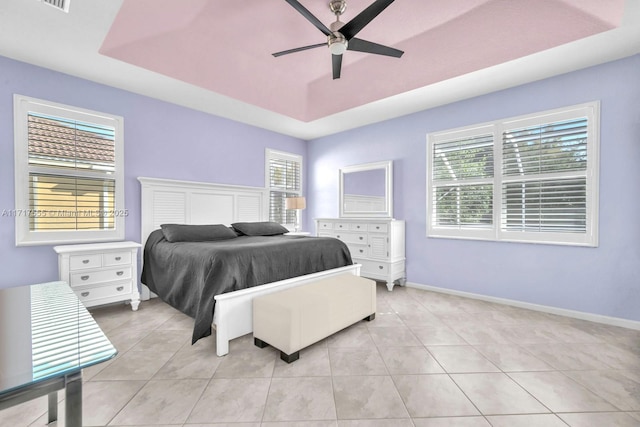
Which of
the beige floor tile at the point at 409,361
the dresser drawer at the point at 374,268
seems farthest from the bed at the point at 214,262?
the beige floor tile at the point at 409,361

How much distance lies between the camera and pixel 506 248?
130 inches

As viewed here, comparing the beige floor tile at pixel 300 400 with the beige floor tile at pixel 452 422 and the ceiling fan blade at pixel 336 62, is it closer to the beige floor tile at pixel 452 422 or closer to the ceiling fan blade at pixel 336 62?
the beige floor tile at pixel 452 422

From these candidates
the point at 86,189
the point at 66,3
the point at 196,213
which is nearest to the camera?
the point at 66,3

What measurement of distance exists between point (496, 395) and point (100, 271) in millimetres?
3484

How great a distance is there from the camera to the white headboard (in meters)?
3.53

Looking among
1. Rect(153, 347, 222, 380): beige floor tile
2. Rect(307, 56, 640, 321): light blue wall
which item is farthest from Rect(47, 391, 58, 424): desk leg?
Rect(307, 56, 640, 321): light blue wall

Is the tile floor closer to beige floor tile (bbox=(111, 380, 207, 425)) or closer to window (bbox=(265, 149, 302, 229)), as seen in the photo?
beige floor tile (bbox=(111, 380, 207, 425))

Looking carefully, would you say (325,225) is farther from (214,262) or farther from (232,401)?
(232,401)

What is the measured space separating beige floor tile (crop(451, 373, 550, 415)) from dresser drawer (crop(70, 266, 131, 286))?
318 centimetres

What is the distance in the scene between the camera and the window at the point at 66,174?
278 centimetres

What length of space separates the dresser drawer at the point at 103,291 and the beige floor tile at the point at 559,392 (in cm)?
353

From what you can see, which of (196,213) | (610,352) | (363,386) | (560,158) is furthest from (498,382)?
(196,213)

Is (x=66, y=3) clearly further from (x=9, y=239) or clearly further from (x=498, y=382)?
(x=498, y=382)

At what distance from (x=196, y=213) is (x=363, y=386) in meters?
3.17
